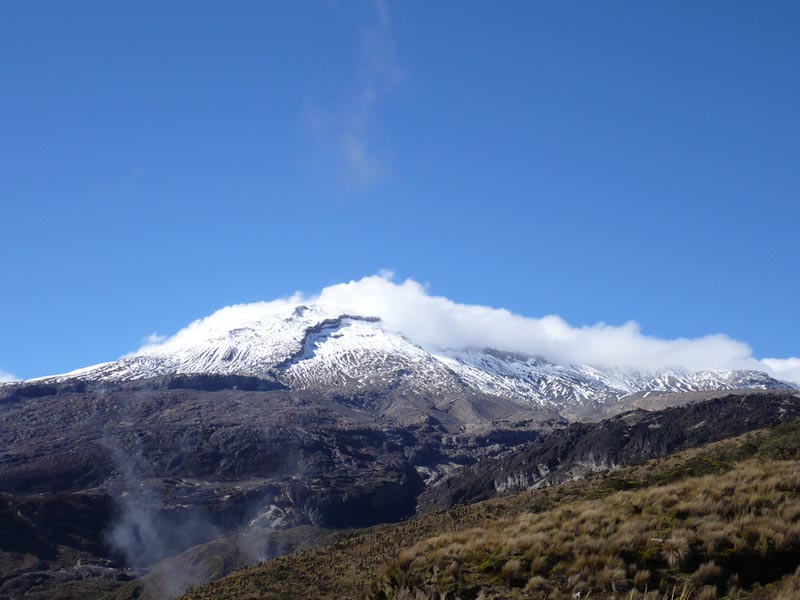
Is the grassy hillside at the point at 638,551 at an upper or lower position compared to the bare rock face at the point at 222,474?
lower

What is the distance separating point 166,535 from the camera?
111 meters

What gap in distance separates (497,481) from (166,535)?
5369cm

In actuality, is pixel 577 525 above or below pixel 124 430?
below

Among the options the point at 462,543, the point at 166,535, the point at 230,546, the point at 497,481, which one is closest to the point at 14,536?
the point at 166,535

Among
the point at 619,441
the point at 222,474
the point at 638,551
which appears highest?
the point at 222,474

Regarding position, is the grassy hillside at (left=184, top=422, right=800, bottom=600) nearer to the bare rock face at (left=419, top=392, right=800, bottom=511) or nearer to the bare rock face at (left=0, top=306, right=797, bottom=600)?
the bare rock face at (left=0, top=306, right=797, bottom=600)

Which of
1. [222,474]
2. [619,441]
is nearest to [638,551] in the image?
[619,441]

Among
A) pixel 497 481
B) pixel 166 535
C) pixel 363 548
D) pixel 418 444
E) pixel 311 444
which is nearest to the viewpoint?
pixel 363 548

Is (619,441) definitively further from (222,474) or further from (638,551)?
(638,551)

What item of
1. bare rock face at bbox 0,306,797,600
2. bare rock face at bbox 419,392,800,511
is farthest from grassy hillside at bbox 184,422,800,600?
bare rock face at bbox 419,392,800,511

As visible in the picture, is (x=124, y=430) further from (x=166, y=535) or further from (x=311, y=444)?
(x=166, y=535)

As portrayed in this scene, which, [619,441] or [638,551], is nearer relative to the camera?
[638,551]

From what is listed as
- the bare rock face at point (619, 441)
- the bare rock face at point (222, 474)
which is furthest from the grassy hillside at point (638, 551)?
the bare rock face at point (619, 441)

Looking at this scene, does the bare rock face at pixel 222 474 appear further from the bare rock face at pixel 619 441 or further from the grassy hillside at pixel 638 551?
the grassy hillside at pixel 638 551
